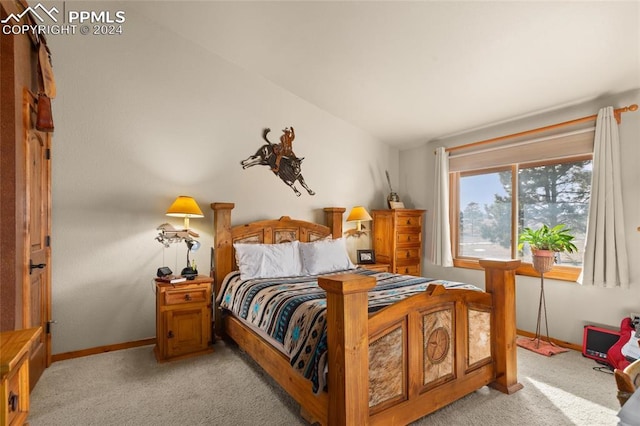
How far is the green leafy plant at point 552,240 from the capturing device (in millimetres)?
3064

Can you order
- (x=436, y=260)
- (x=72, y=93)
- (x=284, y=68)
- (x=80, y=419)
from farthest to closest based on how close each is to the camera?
(x=436, y=260) → (x=284, y=68) → (x=72, y=93) → (x=80, y=419)

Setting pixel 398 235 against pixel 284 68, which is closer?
pixel 284 68

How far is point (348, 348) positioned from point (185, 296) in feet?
6.41

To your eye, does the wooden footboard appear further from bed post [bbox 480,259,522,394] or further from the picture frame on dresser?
the picture frame on dresser

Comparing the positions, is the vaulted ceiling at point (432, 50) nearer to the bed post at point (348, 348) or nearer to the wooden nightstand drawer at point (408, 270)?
the wooden nightstand drawer at point (408, 270)

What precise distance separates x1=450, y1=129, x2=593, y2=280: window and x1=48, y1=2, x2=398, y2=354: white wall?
230cm

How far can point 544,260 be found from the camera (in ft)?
10.3

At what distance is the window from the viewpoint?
3285mm

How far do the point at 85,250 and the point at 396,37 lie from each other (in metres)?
3.36

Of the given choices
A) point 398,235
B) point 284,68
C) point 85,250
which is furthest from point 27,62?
point 398,235

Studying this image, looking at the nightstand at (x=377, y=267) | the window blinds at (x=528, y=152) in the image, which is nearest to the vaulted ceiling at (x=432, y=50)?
the window blinds at (x=528, y=152)

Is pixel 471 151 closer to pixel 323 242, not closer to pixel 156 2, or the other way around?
pixel 323 242

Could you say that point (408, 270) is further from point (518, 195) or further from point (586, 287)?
point (586, 287)

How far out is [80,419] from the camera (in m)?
2.06
